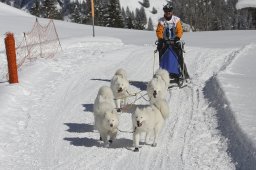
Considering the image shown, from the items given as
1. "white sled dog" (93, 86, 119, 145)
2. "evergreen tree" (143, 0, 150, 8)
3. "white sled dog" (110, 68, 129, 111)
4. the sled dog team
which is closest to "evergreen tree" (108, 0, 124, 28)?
"white sled dog" (110, 68, 129, 111)

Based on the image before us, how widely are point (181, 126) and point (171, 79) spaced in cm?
334

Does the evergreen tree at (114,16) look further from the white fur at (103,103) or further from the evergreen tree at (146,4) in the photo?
the evergreen tree at (146,4)

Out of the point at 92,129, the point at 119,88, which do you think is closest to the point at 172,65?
the point at 119,88

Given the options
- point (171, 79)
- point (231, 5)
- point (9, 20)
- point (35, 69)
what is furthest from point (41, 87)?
point (231, 5)

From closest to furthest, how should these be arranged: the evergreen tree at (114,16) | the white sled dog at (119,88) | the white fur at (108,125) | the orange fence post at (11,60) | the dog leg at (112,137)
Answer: the white fur at (108,125)
the dog leg at (112,137)
the white sled dog at (119,88)
the orange fence post at (11,60)
the evergreen tree at (114,16)

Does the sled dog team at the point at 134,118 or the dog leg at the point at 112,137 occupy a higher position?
the sled dog team at the point at 134,118

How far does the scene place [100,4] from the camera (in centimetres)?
6025

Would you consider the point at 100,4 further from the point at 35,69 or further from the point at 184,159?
the point at 184,159

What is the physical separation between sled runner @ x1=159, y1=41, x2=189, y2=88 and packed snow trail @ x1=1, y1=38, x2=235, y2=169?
365 mm

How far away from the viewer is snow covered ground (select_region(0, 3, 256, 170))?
6184 mm

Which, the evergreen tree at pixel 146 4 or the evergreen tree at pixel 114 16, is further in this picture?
the evergreen tree at pixel 146 4

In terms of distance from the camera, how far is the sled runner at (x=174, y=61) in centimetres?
1054

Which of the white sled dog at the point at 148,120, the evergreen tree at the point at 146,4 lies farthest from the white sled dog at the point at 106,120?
the evergreen tree at the point at 146,4

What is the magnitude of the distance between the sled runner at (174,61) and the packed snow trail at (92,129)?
0.37 meters
